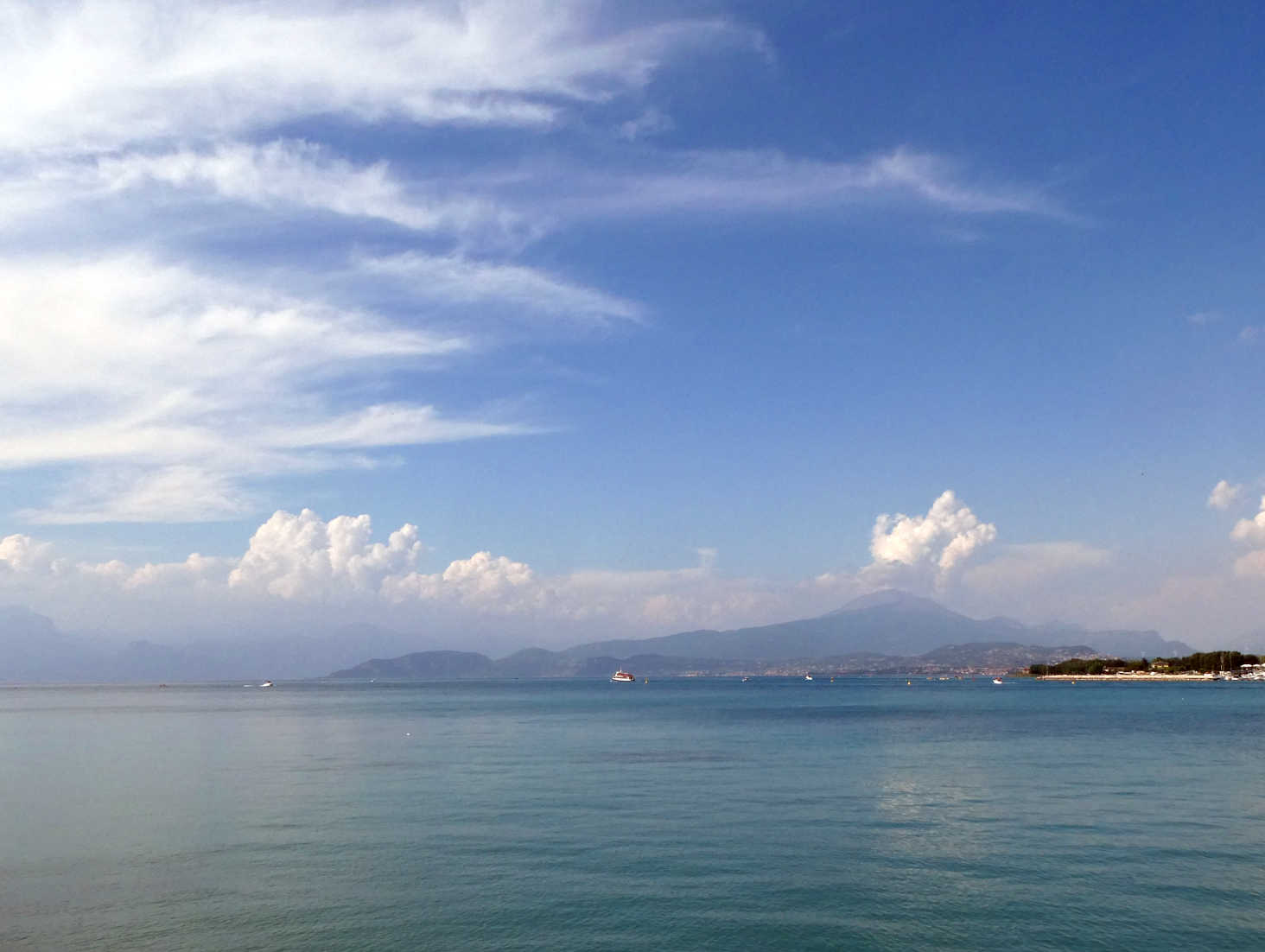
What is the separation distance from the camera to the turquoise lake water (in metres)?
34.2

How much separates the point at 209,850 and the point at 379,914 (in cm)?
1648

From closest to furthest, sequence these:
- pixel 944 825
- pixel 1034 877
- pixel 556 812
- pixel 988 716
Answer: pixel 1034 877, pixel 944 825, pixel 556 812, pixel 988 716

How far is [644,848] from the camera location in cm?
4609

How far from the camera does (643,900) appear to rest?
37.2 m

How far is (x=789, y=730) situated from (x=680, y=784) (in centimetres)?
5615

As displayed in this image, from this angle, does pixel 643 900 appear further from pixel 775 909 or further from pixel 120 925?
pixel 120 925

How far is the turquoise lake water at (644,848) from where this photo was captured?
→ 112 ft

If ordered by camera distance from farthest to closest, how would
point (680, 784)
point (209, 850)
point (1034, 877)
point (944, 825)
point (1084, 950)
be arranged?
point (680, 784)
point (944, 825)
point (209, 850)
point (1034, 877)
point (1084, 950)

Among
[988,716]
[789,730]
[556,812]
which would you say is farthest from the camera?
[988,716]

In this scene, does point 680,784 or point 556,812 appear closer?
point 556,812

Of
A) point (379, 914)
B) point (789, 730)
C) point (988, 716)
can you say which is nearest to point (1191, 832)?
point (379, 914)

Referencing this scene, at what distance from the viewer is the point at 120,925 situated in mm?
35156

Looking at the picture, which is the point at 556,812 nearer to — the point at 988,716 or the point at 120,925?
the point at 120,925

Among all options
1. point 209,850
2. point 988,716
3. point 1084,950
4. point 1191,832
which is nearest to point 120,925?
point 209,850
